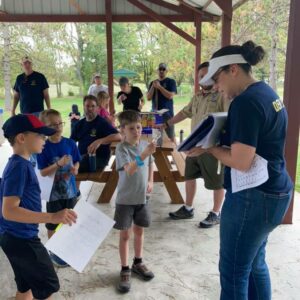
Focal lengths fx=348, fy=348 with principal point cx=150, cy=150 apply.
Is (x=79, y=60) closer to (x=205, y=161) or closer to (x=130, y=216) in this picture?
(x=205, y=161)

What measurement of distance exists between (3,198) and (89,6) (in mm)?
7764

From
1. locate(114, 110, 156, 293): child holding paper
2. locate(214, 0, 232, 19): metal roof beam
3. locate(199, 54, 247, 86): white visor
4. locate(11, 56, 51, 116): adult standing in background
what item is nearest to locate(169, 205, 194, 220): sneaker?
locate(114, 110, 156, 293): child holding paper

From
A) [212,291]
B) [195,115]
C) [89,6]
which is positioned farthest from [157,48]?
[212,291]

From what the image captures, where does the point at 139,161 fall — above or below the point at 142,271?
above

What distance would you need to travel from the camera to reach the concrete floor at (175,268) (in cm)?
230

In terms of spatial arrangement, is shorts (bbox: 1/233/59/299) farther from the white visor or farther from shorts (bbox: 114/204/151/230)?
Answer: the white visor

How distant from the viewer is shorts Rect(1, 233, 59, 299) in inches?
64.6

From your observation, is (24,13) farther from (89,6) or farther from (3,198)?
(3,198)

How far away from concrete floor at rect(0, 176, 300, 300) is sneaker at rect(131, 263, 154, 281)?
4cm

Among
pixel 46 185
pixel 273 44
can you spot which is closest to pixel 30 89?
pixel 46 185

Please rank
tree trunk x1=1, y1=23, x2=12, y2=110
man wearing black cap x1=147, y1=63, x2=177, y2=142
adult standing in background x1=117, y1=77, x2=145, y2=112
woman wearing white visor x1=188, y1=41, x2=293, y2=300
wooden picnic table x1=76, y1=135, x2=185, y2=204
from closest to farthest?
woman wearing white visor x1=188, y1=41, x2=293, y2=300 → wooden picnic table x1=76, y1=135, x2=185, y2=204 → adult standing in background x1=117, y1=77, x2=145, y2=112 → man wearing black cap x1=147, y1=63, x2=177, y2=142 → tree trunk x1=1, y1=23, x2=12, y2=110

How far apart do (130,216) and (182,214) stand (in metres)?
1.38

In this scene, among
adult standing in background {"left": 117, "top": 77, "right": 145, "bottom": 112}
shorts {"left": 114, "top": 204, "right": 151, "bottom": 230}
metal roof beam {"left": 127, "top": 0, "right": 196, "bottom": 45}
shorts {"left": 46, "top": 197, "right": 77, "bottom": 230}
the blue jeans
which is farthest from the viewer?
metal roof beam {"left": 127, "top": 0, "right": 196, "bottom": 45}

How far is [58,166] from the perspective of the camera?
2.40 metres
